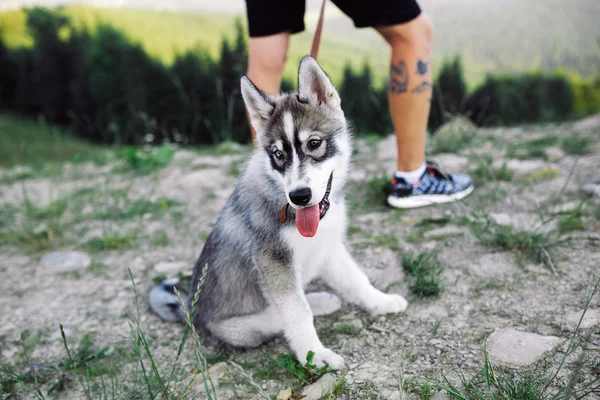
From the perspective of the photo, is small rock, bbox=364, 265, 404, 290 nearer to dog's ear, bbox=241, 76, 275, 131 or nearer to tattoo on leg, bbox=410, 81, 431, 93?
dog's ear, bbox=241, 76, 275, 131

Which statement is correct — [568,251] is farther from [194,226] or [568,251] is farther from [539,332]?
[194,226]

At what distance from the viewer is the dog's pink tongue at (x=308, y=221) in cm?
225

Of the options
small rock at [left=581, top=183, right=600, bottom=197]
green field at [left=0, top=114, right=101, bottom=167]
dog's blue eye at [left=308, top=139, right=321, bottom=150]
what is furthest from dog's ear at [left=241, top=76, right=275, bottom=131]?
green field at [left=0, top=114, right=101, bottom=167]

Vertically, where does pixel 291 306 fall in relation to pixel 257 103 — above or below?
below

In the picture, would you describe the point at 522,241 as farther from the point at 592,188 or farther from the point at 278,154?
the point at 278,154

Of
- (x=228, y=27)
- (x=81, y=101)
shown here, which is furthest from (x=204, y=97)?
(x=81, y=101)

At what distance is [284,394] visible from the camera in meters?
2.04

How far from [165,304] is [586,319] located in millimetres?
2418

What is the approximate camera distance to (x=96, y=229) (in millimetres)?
4422

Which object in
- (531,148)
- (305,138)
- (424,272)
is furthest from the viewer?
(531,148)

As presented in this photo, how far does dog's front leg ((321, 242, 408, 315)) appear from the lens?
102 inches

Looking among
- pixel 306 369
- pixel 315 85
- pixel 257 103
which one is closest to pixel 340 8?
pixel 315 85

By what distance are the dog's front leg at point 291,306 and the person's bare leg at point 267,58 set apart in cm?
128

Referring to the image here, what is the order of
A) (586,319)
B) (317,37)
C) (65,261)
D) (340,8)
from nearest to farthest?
(586,319) → (317,37) → (340,8) → (65,261)
